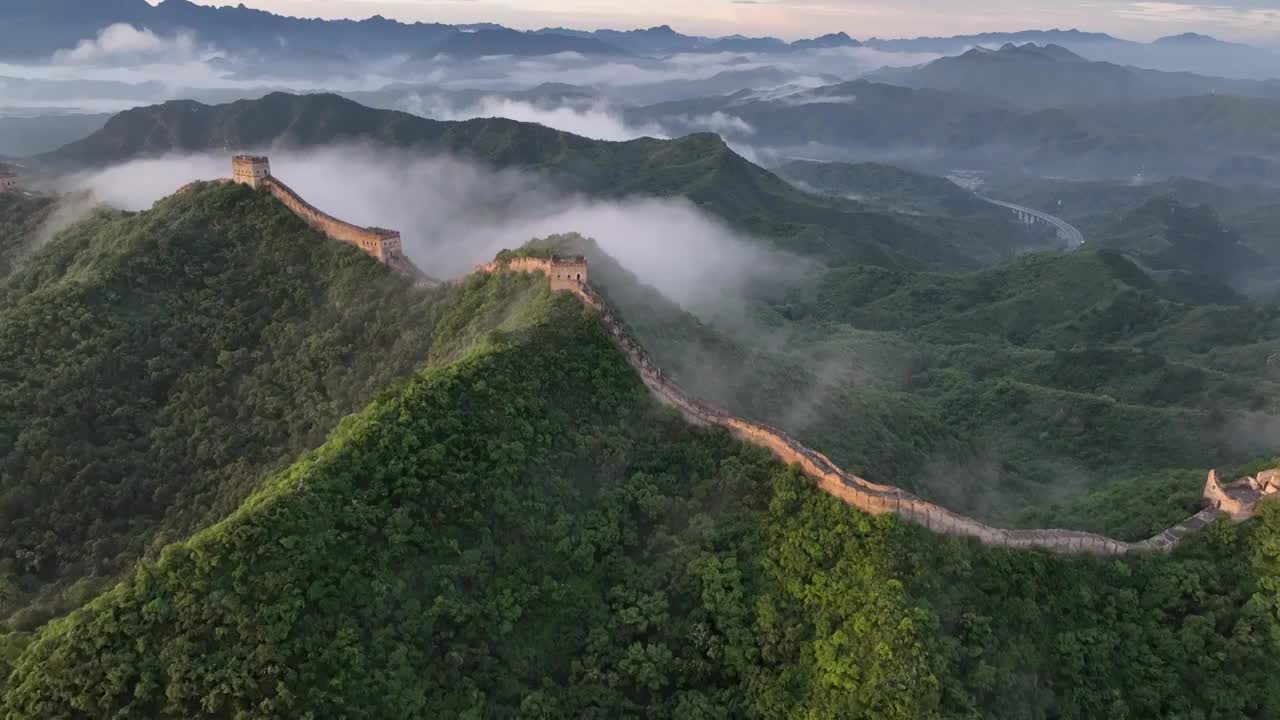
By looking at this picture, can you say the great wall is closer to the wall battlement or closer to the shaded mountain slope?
the shaded mountain slope

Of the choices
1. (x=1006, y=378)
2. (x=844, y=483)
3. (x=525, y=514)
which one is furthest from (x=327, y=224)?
(x=1006, y=378)

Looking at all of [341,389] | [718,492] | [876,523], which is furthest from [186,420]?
[876,523]

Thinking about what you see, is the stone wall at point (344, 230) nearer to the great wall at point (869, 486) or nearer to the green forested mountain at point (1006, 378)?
the great wall at point (869, 486)

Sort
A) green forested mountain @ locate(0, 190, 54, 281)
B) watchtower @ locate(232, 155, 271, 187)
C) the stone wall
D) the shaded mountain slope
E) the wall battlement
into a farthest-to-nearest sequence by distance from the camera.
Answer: green forested mountain @ locate(0, 190, 54, 281) < watchtower @ locate(232, 155, 271, 187) < the wall battlement < the stone wall < the shaded mountain slope

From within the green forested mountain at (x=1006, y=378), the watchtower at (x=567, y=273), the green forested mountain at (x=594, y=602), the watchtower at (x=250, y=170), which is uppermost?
the watchtower at (x=250, y=170)

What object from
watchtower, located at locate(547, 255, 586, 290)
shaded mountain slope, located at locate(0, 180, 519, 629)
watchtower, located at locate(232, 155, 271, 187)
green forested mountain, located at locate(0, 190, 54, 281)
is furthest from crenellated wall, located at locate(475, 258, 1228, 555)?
green forested mountain, located at locate(0, 190, 54, 281)

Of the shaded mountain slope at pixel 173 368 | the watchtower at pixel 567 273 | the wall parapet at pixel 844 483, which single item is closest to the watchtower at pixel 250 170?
the shaded mountain slope at pixel 173 368

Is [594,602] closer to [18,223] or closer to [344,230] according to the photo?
[344,230]
